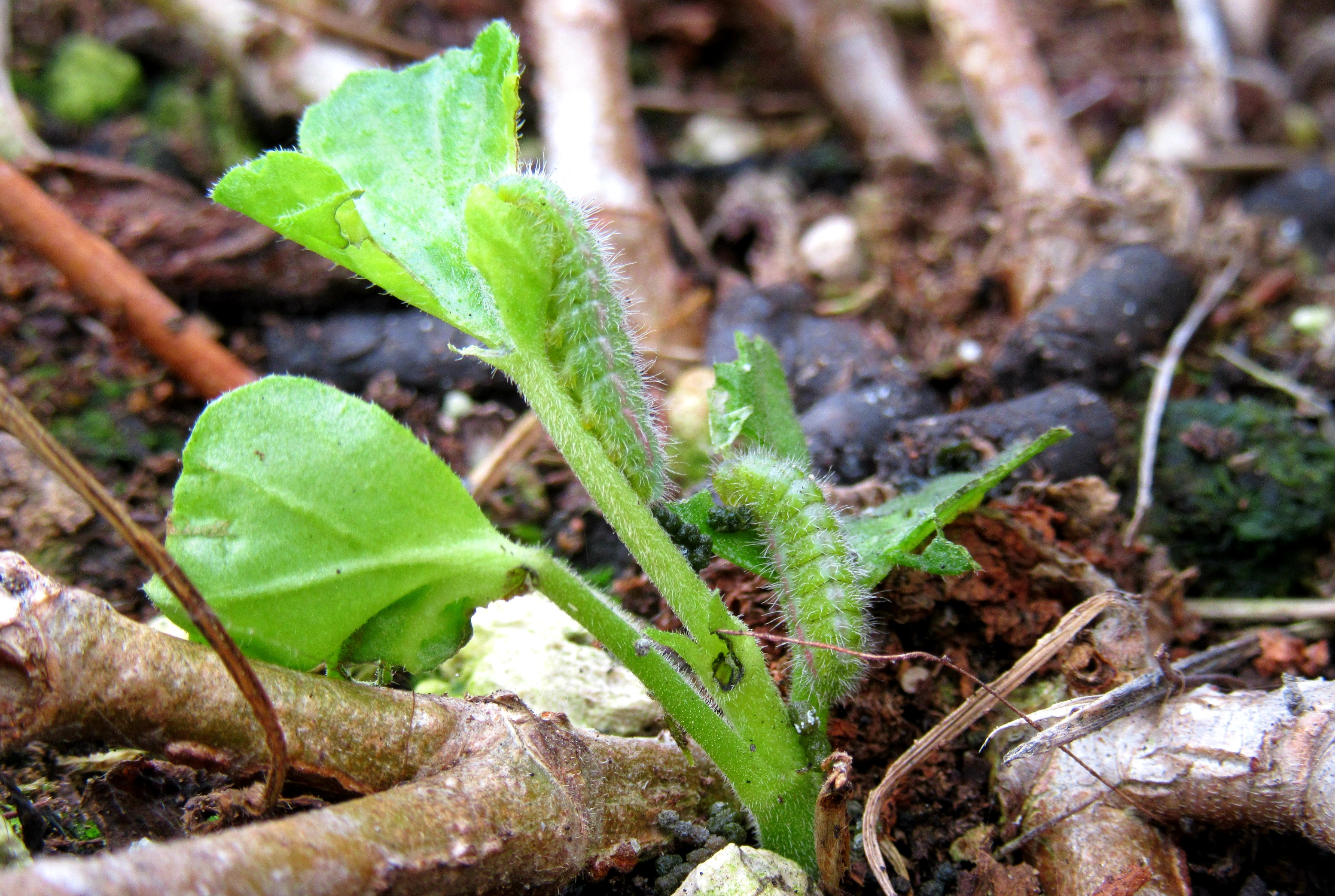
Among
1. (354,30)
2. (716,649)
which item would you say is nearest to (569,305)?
(716,649)

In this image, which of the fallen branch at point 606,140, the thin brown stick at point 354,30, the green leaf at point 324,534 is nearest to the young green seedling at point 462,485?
the green leaf at point 324,534

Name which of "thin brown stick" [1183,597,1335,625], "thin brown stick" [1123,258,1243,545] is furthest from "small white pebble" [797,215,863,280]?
"thin brown stick" [1183,597,1335,625]

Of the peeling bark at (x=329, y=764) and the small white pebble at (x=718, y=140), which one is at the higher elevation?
the small white pebble at (x=718, y=140)

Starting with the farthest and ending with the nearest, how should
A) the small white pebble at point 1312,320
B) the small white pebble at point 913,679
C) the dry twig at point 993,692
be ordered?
the small white pebble at point 1312,320 → the small white pebble at point 913,679 → the dry twig at point 993,692

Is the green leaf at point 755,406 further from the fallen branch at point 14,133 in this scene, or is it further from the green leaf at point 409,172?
the fallen branch at point 14,133

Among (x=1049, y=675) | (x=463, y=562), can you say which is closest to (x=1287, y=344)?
(x=1049, y=675)

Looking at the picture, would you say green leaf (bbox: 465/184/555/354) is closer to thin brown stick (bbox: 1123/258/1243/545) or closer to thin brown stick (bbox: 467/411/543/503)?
thin brown stick (bbox: 467/411/543/503)

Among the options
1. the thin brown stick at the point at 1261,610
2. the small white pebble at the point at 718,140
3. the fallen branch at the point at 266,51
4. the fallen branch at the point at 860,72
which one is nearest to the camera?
the thin brown stick at the point at 1261,610

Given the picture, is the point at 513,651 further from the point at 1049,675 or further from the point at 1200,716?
the point at 1200,716
